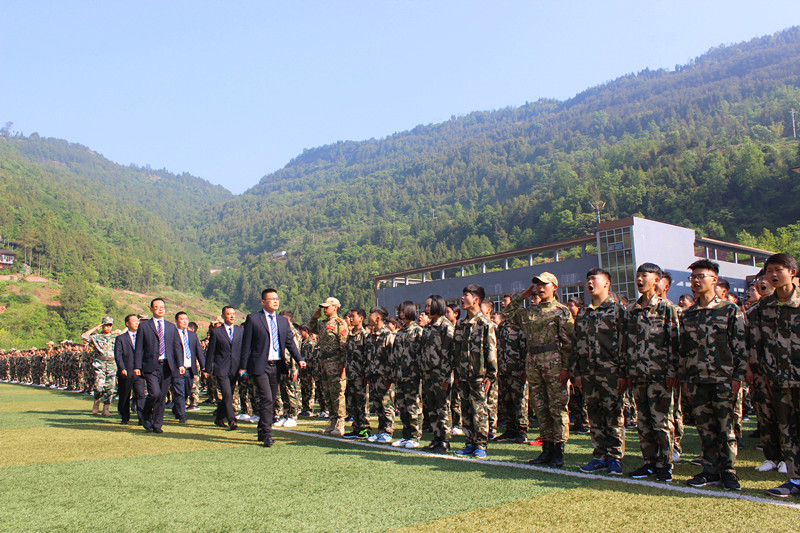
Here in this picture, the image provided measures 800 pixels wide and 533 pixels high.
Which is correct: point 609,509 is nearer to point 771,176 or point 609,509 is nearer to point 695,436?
point 695,436

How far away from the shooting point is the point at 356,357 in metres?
8.23

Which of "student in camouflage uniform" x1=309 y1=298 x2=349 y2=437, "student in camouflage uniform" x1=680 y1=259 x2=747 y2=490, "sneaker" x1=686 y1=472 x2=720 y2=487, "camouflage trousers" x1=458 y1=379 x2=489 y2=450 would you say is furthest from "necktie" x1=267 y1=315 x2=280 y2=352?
"sneaker" x1=686 y1=472 x2=720 y2=487

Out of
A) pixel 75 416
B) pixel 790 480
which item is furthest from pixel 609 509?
pixel 75 416

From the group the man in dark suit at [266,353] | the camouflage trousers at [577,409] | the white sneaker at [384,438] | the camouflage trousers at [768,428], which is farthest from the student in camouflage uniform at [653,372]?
the man in dark suit at [266,353]

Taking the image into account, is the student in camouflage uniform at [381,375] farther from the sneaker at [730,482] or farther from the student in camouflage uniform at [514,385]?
the sneaker at [730,482]

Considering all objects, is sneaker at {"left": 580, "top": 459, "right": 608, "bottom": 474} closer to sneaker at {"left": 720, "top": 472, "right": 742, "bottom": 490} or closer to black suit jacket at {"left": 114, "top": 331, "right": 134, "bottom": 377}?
sneaker at {"left": 720, "top": 472, "right": 742, "bottom": 490}

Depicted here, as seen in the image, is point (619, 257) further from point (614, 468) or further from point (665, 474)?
point (665, 474)

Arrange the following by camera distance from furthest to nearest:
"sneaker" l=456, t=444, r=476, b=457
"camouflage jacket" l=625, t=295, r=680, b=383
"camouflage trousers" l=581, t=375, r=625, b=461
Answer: "sneaker" l=456, t=444, r=476, b=457, "camouflage trousers" l=581, t=375, r=625, b=461, "camouflage jacket" l=625, t=295, r=680, b=383

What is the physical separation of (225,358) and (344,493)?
541cm

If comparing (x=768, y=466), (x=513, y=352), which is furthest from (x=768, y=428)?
(x=513, y=352)

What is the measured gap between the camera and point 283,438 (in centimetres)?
816

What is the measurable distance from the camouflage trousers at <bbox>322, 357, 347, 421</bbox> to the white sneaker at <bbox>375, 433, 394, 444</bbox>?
2.84 feet

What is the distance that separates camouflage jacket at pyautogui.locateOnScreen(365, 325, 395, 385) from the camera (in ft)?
25.8

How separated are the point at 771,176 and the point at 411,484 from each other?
288ft
